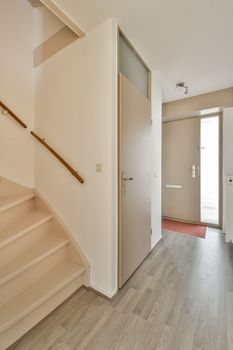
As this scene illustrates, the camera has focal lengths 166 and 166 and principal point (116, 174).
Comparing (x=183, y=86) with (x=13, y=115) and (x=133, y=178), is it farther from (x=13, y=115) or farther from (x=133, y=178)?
(x=13, y=115)

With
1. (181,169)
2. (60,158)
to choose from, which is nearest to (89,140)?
(60,158)

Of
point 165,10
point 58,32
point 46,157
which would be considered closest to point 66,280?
point 46,157

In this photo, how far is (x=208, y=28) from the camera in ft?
5.44

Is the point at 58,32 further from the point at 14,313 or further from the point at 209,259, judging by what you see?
the point at 209,259

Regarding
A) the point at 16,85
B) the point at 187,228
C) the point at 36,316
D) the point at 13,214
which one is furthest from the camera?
the point at 187,228

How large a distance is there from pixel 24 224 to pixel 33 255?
0.37 metres

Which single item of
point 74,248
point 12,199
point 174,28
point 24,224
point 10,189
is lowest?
point 74,248

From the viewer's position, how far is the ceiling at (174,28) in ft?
4.64

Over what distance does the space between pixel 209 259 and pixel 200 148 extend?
2.10m

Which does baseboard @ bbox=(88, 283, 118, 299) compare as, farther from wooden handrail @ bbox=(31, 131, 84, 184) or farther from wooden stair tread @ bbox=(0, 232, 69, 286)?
wooden handrail @ bbox=(31, 131, 84, 184)

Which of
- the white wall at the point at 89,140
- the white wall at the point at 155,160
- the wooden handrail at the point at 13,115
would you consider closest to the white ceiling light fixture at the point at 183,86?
the white wall at the point at 155,160

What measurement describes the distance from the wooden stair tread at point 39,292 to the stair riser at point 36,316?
0.22 ft

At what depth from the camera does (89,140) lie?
5.49ft

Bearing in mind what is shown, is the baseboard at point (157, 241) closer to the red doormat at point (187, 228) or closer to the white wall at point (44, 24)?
the red doormat at point (187, 228)
